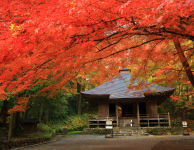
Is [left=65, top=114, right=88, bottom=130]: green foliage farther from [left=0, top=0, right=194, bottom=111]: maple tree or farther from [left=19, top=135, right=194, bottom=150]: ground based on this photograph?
[left=0, top=0, right=194, bottom=111]: maple tree

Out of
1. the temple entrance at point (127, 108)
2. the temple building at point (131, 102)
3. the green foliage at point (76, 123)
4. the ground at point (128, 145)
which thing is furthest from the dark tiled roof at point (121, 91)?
the green foliage at point (76, 123)

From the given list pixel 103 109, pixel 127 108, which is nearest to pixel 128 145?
pixel 103 109

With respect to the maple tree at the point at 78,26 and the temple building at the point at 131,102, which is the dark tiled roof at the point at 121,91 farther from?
the maple tree at the point at 78,26

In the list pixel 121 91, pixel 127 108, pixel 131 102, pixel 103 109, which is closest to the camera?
pixel 131 102

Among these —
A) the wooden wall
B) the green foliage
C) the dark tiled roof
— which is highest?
the dark tiled roof

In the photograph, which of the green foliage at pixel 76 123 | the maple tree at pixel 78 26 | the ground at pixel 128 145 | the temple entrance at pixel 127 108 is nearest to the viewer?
the maple tree at pixel 78 26

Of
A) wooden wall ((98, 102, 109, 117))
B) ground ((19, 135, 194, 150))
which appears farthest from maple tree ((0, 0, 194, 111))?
wooden wall ((98, 102, 109, 117))

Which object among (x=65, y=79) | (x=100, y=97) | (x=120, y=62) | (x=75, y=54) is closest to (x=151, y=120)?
(x=100, y=97)

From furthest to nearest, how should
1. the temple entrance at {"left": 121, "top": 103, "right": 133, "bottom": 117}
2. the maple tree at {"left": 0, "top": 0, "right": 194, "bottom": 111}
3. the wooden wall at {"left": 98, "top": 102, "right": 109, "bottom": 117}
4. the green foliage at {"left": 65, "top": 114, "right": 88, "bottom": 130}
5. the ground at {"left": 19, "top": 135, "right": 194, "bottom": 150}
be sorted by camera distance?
the green foliage at {"left": 65, "top": 114, "right": 88, "bottom": 130} → the temple entrance at {"left": 121, "top": 103, "right": 133, "bottom": 117} → the wooden wall at {"left": 98, "top": 102, "right": 109, "bottom": 117} → the ground at {"left": 19, "top": 135, "right": 194, "bottom": 150} → the maple tree at {"left": 0, "top": 0, "right": 194, "bottom": 111}

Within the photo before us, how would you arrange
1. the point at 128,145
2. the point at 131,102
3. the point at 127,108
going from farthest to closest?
1. the point at 127,108
2. the point at 131,102
3. the point at 128,145

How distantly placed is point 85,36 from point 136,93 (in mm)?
12043

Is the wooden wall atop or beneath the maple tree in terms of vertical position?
beneath

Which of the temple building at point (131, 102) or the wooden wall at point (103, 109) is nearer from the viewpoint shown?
Result: the temple building at point (131, 102)

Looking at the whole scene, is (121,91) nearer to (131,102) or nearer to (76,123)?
(131,102)
